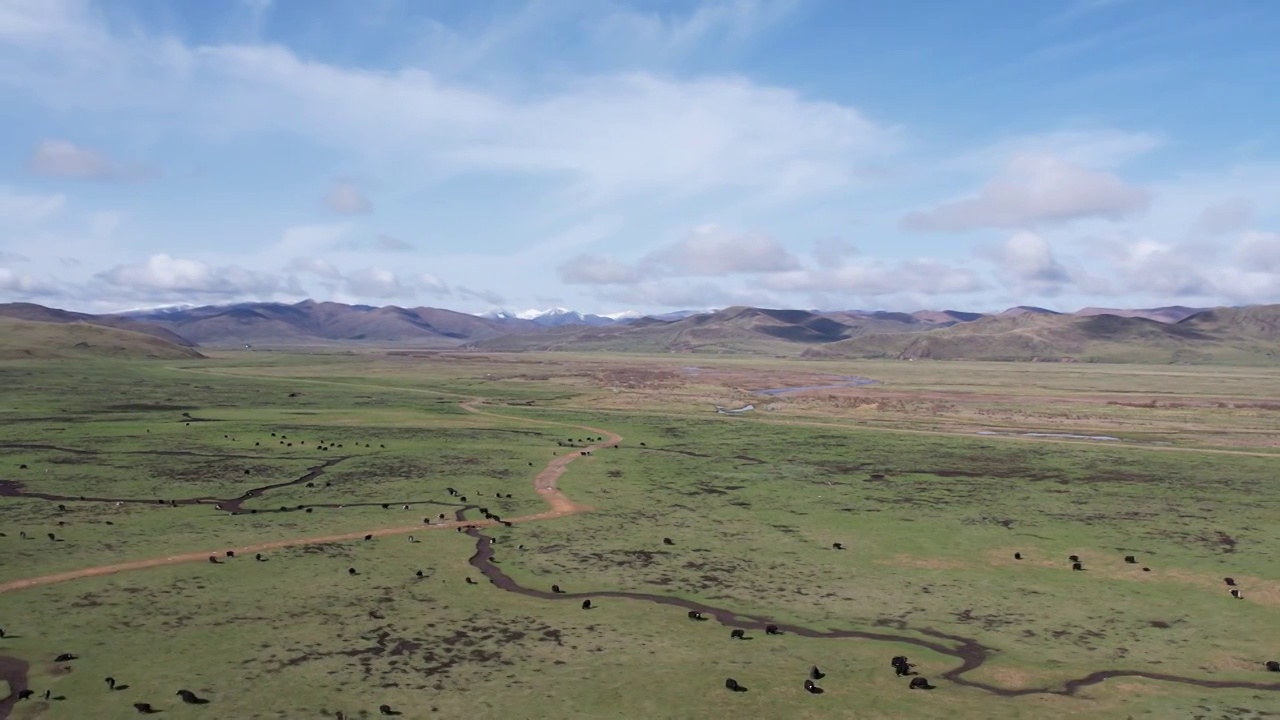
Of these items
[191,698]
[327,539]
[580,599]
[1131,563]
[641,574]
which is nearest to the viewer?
[191,698]

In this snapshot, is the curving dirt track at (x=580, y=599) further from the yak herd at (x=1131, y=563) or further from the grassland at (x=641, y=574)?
the yak herd at (x=1131, y=563)

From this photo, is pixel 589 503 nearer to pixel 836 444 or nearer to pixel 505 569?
pixel 505 569

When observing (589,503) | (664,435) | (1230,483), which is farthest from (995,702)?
(664,435)

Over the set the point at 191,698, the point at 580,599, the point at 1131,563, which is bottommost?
the point at 191,698

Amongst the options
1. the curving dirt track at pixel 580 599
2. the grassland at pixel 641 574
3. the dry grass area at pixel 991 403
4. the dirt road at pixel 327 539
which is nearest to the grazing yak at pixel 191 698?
the grassland at pixel 641 574

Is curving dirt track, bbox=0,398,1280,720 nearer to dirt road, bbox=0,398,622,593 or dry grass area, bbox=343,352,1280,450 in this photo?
dirt road, bbox=0,398,622,593

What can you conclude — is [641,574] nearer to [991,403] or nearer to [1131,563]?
[1131,563]

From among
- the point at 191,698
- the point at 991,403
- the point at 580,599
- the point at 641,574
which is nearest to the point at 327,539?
the point at 580,599

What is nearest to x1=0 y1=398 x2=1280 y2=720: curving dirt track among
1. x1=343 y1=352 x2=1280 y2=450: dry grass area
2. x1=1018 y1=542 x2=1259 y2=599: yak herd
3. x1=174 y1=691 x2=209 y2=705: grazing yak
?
x1=174 y1=691 x2=209 y2=705: grazing yak

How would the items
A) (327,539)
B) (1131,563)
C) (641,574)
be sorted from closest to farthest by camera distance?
(641,574), (1131,563), (327,539)
